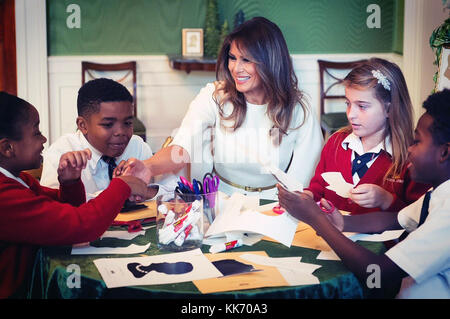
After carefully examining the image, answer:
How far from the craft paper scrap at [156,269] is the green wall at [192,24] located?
13.0 feet

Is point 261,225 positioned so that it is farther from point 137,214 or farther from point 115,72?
point 115,72

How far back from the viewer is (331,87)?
5355mm

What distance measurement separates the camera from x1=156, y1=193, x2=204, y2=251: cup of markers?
1.52 meters

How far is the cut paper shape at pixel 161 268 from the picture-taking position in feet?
4.45

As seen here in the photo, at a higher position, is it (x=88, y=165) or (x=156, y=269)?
(x=88, y=165)

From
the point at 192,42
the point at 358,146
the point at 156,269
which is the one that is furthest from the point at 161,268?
the point at 192,42

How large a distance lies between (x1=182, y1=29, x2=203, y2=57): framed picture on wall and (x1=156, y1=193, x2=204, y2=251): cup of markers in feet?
12.1

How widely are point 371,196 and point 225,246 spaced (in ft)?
2.14

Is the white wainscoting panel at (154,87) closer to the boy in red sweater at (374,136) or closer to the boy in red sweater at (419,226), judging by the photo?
the boy in red sweater at (374,136)

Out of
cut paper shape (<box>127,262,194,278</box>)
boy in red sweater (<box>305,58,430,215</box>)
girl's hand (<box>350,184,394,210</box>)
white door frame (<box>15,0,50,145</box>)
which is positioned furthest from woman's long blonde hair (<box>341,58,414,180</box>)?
white door frame (<box>15,0,50,145</box>)

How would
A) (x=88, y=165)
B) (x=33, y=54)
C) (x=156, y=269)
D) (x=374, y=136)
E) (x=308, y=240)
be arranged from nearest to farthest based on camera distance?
(x=156, y=269) < (x=308, y=240) < (x=374, y=136) < (x=88, y=165) < (x=33, y=54)
